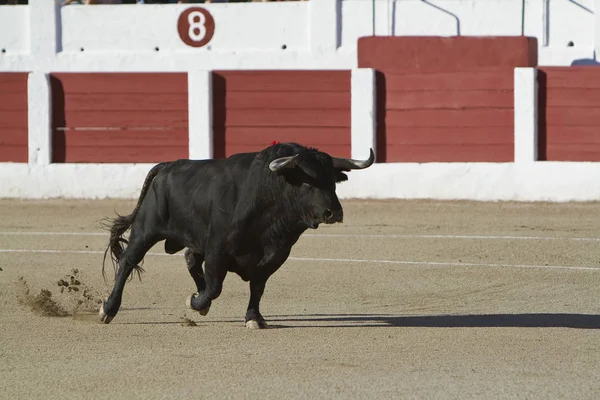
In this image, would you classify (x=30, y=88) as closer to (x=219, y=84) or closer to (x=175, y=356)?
(x=219, y=84)

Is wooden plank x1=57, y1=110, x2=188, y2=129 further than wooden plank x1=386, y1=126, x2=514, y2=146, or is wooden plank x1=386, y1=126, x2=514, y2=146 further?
wooden plank x1=57, y1=110, x2=188, y2=129

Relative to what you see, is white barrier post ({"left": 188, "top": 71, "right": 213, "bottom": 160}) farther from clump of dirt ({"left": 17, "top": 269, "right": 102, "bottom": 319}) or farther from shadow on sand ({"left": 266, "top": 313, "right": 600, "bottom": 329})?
shadow on sand ({"left": 266, "top": 313, "right": 600, "bottom": 329})

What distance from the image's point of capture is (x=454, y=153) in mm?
16516

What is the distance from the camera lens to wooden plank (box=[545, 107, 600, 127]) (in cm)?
1611

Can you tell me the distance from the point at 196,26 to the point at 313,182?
10.9 metres

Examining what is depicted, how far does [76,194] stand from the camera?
17.0 m

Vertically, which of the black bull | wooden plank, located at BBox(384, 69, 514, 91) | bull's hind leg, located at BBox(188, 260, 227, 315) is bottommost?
bull's hind leg, located at BBox(188, 260, 227, 315)

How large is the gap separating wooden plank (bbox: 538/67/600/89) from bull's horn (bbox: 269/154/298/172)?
33.0 feet

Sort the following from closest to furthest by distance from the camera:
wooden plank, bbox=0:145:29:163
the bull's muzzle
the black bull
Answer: the bull's muzzle < the black bull < wooden plank, bbox=0:145:29:163

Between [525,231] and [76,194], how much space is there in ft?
22.3

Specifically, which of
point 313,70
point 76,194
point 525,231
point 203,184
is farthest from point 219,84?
point 203,184

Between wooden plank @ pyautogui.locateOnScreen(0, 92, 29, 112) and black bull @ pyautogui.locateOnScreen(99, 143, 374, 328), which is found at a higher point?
wooden plank @ pyautogui.locateOnScreen(0, 92, 29, 112)

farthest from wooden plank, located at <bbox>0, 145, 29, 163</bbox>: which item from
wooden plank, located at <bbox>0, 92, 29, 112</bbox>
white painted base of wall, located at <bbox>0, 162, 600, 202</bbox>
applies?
wooden plank, located at <bbox>0, 92, 29, 112</bbox>

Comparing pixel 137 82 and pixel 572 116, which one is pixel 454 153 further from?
pixel 137 82
